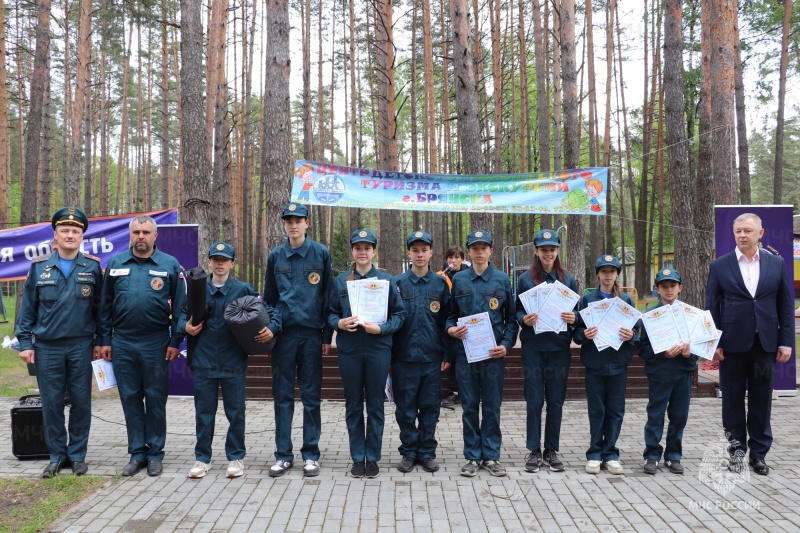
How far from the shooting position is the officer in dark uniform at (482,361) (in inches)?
202

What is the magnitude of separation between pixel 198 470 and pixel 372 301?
2084mm

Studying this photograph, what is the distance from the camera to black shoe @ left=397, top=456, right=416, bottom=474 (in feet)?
16.9

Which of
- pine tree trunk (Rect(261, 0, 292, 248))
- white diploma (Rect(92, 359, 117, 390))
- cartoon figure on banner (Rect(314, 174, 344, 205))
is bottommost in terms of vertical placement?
white diploma (Rect(92, 359, 117, 390))

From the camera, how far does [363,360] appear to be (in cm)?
509

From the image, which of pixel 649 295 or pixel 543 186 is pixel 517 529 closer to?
pixel 543 186

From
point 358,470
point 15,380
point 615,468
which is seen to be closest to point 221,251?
point 358,470

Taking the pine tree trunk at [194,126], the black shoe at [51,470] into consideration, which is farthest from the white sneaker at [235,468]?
the pine tree trunk at [194,126]

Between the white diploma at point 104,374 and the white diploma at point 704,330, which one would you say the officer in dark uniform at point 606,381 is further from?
the white diploma at point 104,374

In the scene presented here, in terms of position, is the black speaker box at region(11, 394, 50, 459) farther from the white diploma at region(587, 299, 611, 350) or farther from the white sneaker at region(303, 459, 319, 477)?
the white diploma at region(587, 299, 611, 350)

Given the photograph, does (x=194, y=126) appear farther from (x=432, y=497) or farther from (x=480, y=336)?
(x=432, y=497)

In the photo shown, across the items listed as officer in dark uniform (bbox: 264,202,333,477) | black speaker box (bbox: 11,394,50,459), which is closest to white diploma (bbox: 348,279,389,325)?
officer in dark uniform (bbox: 264,202,333,477)

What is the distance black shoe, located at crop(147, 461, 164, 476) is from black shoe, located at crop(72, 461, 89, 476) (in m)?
0.55

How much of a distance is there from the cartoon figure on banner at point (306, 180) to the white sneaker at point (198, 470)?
4.45 m

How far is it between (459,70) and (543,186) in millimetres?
2305
